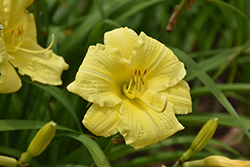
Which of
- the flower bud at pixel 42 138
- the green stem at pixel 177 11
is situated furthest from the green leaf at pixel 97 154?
the green stem at pixel 177 11

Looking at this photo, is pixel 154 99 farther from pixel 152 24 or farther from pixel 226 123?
pixel 152 24

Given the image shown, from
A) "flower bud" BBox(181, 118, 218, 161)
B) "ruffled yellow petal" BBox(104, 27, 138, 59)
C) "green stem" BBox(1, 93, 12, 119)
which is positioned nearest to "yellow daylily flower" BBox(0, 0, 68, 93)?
"green stem" BBox(1, 93, 12, 119)

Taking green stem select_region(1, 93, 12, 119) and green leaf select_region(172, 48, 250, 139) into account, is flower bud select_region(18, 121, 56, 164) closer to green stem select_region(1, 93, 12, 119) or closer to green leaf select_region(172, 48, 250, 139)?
green stem select_region(1, 93, 12, 119)

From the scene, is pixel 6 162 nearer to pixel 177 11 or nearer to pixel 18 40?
pixel 18 40

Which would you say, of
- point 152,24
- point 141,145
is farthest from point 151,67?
point 152,24

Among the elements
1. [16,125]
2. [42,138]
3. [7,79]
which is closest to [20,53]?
[7,79]

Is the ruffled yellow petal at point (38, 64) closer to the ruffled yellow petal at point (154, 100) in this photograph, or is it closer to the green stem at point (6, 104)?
the green stem at point (6, 104)
